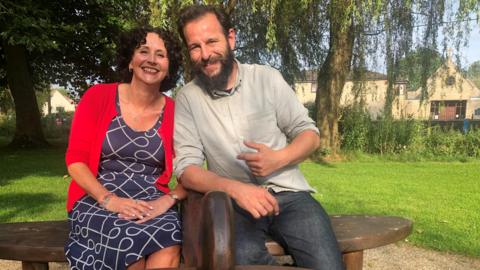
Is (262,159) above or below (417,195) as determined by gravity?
above

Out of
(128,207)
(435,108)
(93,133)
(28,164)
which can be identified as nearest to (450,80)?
(435,108)

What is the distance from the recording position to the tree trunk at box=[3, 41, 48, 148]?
14.5 meters

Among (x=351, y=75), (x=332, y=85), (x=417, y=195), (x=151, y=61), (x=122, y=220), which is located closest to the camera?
(x=122, y=220)

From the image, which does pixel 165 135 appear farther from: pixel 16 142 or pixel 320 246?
pixel 16 142

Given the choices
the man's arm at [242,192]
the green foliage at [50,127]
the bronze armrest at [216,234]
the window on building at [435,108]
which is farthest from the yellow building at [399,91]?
the green foliage at [50,127]

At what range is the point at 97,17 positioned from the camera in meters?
12.1

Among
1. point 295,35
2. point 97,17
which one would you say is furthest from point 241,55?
point 97,17

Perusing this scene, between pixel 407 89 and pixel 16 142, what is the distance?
12.3 metres

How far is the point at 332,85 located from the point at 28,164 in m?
7.95

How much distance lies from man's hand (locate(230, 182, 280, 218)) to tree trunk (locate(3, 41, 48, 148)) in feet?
46.8

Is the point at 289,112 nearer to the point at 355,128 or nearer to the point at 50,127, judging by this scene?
the point at 355,128

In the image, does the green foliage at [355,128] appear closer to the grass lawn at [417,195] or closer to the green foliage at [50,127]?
the grass lawn at [417,195]

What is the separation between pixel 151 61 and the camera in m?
2.53

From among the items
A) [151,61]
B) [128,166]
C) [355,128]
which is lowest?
[355,128]
